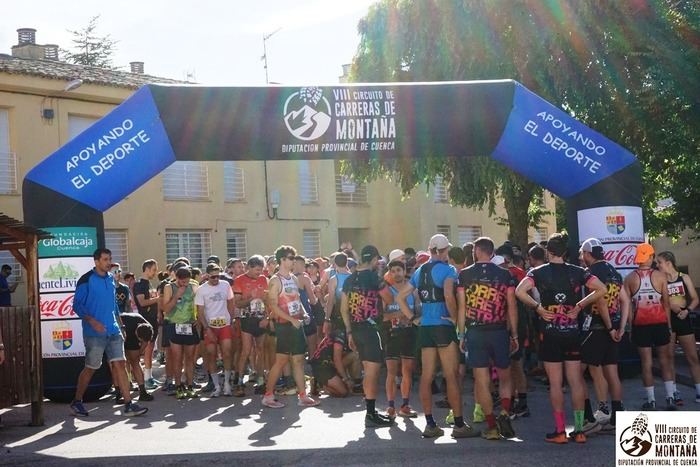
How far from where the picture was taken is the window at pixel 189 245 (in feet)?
80.8

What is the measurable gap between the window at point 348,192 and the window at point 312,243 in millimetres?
1661

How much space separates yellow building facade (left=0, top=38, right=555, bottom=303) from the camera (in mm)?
21516

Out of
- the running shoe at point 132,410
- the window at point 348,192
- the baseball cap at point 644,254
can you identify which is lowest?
the running shoe at point 132,410

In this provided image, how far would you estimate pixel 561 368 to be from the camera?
8422mm

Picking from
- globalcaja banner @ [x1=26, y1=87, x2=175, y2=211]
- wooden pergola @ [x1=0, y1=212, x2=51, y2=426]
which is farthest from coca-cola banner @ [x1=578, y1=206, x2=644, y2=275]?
wooden pergola @ [x1=0, y1=212, x2=51, y2=426]

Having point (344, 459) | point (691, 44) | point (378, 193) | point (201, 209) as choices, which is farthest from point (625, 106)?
point (378, 193)

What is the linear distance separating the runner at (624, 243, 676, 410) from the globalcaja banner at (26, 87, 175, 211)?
6.07 m

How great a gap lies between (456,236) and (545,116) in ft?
67.5

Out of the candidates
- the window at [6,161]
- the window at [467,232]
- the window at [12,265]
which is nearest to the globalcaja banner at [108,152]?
the window at [12,265]

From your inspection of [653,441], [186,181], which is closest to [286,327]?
[653,441]

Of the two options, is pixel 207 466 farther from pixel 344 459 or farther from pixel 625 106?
pixel 625 106

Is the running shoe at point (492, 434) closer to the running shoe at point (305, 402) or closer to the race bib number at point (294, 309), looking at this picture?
the running shoe at point (305, 402)

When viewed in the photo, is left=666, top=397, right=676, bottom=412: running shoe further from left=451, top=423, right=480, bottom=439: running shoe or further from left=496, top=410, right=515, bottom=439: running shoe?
left=451, top=423, right=480, bottom=439: running shoe

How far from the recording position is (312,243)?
1117 inches
